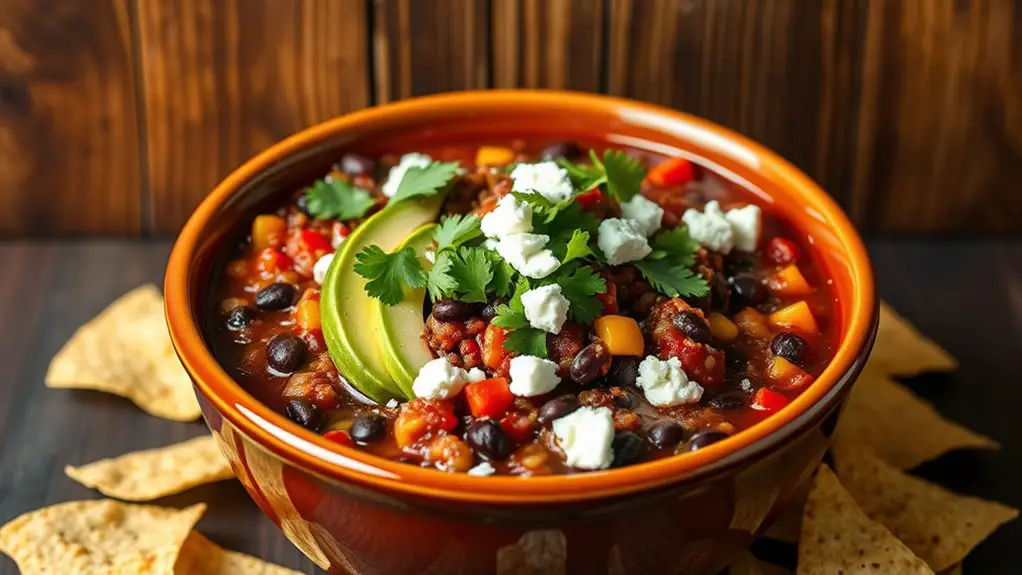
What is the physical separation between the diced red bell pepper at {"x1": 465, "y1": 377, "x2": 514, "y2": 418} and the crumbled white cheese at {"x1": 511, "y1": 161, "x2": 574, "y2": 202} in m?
0.58

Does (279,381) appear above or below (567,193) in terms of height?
below

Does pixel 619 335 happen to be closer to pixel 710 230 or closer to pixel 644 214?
pixel 644 214

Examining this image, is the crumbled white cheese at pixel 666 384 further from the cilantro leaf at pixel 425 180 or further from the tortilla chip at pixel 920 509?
the tortilla chip at pixel 920 509

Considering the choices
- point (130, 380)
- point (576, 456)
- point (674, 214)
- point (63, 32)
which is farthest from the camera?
point (63, 32)

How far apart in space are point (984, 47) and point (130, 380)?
3240 mm

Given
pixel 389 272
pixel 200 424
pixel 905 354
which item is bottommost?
pixel 200 424

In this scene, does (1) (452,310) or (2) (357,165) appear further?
(2) (357,165)

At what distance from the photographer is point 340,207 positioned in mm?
3928

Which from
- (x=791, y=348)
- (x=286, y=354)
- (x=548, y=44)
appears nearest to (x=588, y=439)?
(x=791, y=348)

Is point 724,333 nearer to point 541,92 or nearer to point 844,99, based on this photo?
point 541,92

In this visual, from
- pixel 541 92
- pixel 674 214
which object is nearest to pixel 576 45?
pixel 541 92

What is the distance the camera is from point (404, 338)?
336 centimetres

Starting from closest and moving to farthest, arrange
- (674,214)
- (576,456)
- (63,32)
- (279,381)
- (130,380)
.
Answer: (576,456) → (279,381) → (674,214) → (130,380) → (63,32)

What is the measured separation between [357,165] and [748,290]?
122cm
